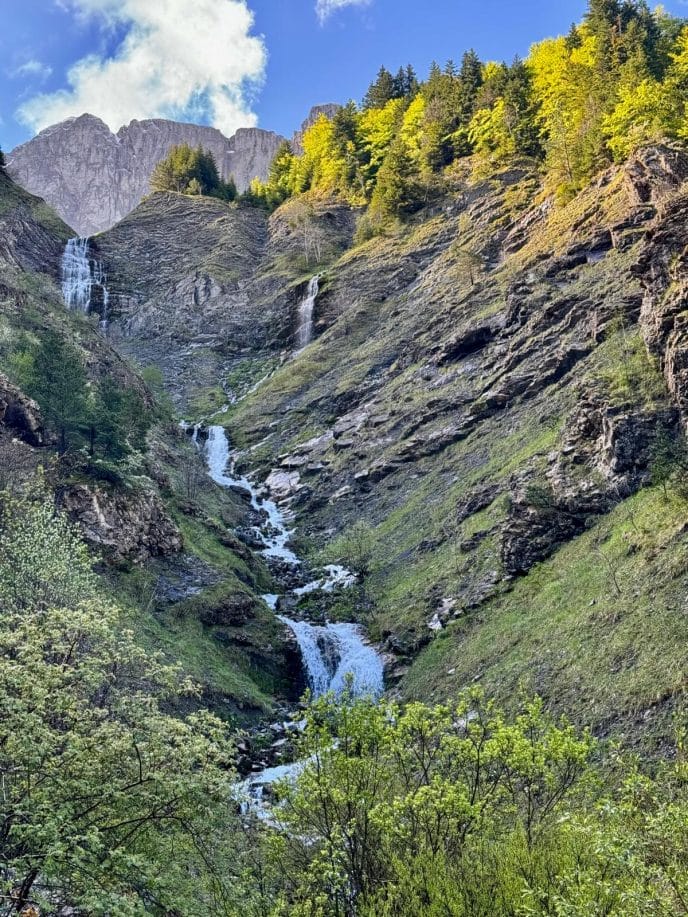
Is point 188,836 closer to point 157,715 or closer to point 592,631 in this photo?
point 157,715

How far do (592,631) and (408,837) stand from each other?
13884 mm

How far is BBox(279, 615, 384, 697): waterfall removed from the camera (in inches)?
1192

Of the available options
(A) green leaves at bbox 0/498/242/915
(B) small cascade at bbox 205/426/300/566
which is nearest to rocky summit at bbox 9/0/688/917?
(A) green leaves at bbox 0/498/242/915

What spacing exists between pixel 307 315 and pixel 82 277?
120 feet

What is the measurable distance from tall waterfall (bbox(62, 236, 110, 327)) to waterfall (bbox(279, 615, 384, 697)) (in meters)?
69.9

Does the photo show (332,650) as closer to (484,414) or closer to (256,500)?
(484,414)

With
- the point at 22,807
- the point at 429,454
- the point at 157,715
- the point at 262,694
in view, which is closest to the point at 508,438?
the point at 429,454

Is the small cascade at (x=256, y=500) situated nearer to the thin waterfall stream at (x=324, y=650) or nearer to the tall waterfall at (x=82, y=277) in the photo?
the thin waterfall stream at (x=324, y=650)

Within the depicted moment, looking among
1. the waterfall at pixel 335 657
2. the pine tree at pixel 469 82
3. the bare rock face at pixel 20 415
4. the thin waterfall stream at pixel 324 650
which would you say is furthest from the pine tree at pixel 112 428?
the pine tree at pixel 469 82

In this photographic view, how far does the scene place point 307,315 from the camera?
3127 inches

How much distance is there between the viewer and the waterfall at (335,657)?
3027 cm

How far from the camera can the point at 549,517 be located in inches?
1128

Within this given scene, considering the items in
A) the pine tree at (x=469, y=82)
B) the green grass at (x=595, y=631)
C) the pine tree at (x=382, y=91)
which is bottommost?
the green grass at (x=595, y=631)

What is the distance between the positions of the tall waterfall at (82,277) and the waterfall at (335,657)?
69.9 meters
